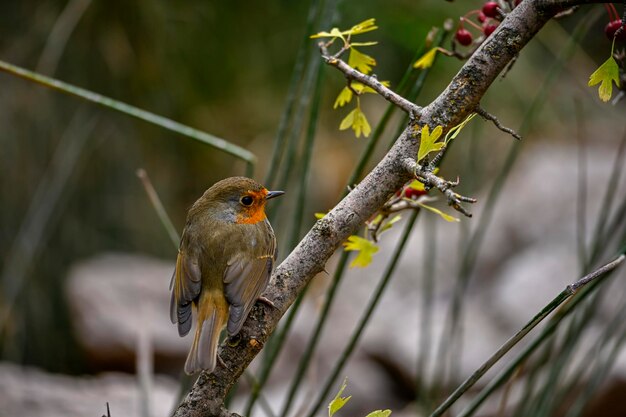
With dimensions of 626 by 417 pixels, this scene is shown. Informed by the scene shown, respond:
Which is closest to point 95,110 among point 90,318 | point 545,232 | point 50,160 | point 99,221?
point 50,160

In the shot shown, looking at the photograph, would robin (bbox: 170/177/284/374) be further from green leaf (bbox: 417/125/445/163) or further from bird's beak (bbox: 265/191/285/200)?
green leaf (bbox: 417/125/445/163)

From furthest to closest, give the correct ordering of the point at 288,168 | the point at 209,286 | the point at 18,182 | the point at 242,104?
the point at 242,104
the point at 18,182
the point at 288,168
the point at 209,286

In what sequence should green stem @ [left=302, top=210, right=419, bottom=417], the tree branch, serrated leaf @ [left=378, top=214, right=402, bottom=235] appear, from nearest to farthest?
the tree branch
serrated leaf @ [left=378, top=214, right=402, bottom=235]
green stem @ [left=302, top=210, right=419, bottom=417]

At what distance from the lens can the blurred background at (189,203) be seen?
3311 mm

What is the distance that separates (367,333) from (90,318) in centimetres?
128

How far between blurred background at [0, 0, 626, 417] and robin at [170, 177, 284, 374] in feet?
4.52

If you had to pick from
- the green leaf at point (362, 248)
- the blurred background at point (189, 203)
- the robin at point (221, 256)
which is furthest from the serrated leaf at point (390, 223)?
the blurred background at point (189, 203)

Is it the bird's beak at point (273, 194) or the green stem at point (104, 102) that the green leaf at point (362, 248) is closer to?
the green stem at point (104, 102)

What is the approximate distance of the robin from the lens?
1389 millimetres

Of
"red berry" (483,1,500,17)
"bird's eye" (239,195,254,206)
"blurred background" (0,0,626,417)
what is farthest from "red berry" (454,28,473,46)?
"blurred background" (0,0,626,417)

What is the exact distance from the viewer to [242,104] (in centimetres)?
435

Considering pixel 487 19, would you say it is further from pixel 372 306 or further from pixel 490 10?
pixel 372 306

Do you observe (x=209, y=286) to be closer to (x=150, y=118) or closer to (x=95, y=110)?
(x=150, y=118)

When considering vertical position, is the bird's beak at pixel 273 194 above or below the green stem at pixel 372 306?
above
